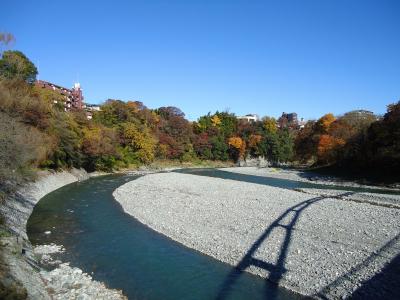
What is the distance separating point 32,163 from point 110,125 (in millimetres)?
31529

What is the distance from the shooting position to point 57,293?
1079 cm

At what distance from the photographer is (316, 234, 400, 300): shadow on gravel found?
1075 centimetres

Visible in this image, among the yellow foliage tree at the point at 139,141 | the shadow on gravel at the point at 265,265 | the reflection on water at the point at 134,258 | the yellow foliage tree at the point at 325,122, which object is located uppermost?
the yellow foliage tree at the point at 325,122

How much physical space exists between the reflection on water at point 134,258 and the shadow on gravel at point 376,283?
170 centimetres

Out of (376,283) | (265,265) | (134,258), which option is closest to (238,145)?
(134,258)

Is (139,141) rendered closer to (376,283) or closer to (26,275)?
(26,275)

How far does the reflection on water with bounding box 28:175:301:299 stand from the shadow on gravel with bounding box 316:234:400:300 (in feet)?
5.59

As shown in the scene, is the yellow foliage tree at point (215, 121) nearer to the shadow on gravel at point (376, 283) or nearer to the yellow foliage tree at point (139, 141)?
the yellow foliage tree at point (139, 141)

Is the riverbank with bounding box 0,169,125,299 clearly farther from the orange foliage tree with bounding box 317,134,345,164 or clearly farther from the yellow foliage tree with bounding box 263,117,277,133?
the yellow foliage tree with bounding box 263,117,277,133

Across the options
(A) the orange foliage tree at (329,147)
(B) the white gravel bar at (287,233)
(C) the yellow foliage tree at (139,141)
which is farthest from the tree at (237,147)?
(B) the white gravel bar at (287,233)

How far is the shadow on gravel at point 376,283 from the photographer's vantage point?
10750mm

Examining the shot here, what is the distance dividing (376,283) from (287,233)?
550cm

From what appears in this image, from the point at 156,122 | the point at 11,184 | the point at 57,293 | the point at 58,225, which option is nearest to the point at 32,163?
the point at 11,184

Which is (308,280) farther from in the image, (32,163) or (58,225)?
(32,163)
